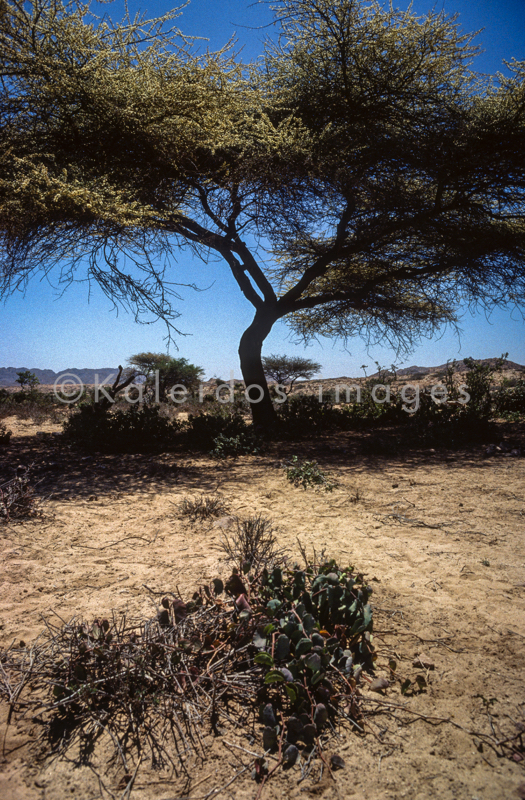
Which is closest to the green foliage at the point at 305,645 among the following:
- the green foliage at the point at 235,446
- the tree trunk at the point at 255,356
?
the green foliage at the point at 235,446

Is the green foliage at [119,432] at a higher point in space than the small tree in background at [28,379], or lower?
lower

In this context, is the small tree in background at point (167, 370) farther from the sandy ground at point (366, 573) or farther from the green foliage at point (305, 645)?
the green foliage at point (305, 645)

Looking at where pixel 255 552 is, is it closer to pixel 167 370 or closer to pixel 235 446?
pixel 235 446

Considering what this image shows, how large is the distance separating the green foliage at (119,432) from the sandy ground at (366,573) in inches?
42.7

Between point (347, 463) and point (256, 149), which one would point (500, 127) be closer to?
point (256, 149)

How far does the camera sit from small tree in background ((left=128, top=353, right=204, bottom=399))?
19.3 meters

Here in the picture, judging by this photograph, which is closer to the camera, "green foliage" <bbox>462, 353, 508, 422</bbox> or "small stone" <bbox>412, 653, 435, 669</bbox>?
"small stone" <bbox>412, 653, 435, 669</bbox>

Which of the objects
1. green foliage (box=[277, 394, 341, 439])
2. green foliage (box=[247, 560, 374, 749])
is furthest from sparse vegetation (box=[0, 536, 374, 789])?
green foliage (box=[277, 394, 341, 439])

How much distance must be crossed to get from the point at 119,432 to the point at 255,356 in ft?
12.2

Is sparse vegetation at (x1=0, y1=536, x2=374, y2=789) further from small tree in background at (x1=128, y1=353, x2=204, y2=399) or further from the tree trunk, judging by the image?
small tree in background at (x1=128, y1=353, x2=204, y2=399)

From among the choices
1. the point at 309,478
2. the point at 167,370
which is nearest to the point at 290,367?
the point at 167,370

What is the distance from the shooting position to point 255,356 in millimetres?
10625

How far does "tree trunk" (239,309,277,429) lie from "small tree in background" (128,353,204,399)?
8.68 meters

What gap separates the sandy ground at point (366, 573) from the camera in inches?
67.6
